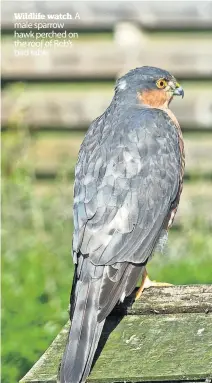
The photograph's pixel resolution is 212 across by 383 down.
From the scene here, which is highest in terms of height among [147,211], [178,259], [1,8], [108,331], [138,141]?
[1,8]

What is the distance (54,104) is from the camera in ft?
28.7

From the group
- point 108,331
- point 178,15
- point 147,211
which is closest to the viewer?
point 108,331

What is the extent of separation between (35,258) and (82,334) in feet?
11.2

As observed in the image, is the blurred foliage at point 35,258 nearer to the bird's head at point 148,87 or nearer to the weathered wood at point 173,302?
the bird's head at point 148,87

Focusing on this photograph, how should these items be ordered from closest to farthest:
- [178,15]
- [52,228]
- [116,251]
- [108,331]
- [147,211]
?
1. [108,331]
2. [116,251]
3. [147,211]
4. [52,228]
5. [178,15]

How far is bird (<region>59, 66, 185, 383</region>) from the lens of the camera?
3.77 m

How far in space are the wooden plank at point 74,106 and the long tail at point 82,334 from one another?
468 centimetres

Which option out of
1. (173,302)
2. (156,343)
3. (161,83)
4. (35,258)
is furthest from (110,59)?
(156,343)

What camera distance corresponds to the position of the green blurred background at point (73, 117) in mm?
7613

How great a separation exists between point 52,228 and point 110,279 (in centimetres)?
392

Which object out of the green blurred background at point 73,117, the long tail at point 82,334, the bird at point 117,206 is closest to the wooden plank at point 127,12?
the green blurred background at point 73,117

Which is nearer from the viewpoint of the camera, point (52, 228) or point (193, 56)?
point (52, 228)

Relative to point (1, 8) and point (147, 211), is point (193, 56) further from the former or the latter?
point (147, 211)

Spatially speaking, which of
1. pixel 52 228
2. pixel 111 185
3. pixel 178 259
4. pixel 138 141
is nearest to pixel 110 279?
pixel 111 185
